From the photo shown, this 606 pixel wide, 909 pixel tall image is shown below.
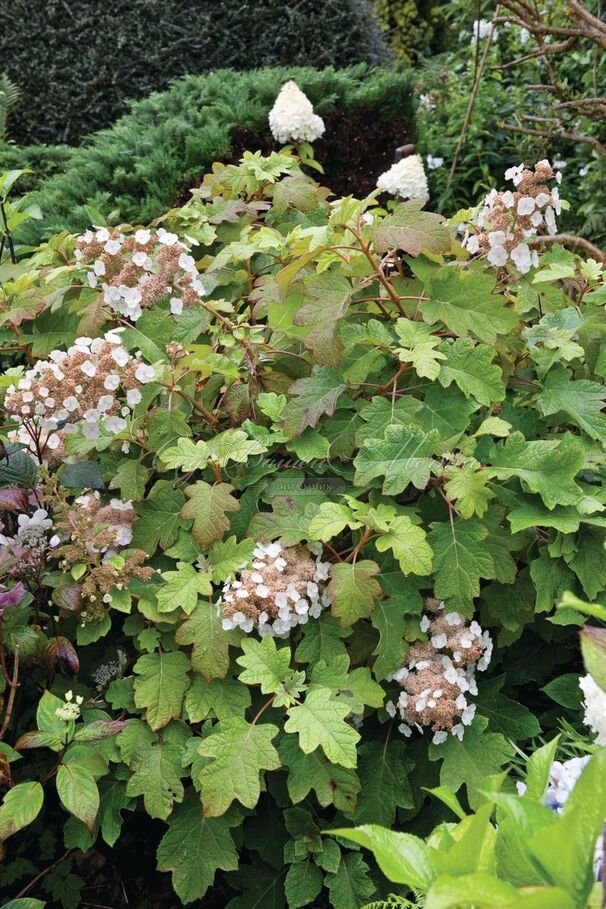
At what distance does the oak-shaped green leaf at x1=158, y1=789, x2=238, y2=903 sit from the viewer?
5.25 feet

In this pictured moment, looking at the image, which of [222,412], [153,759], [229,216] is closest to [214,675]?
[153,759]

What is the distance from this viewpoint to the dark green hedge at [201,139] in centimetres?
387

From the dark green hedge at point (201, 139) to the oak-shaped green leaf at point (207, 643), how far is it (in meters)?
2.15

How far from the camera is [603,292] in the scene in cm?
198

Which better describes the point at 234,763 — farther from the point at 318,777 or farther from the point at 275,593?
the point at 275,593

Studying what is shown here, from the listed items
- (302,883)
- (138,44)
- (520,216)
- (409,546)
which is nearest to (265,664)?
(409,546)

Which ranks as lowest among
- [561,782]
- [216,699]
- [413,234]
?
[216,699]

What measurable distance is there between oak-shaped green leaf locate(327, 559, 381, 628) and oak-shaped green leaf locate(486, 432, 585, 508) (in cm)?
31

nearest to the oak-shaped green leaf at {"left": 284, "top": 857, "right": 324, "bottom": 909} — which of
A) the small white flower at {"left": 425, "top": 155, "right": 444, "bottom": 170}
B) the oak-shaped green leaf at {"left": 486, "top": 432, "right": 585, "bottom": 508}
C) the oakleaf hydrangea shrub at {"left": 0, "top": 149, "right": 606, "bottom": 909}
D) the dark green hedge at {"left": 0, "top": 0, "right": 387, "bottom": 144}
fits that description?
the oakleaf hydrangea shrub at {"left": 0, "top": 149, "right": 606, "bottom": 909}

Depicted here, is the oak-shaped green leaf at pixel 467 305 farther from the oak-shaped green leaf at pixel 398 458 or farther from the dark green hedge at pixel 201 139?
the dark green hedge at pixel 201 139

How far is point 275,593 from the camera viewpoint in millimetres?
1538

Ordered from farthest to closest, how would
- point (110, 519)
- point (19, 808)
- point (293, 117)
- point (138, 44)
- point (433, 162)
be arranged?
point (138, 44)
point (433, 162)
point (293, 117)
point (110, 519)
point (19, 808)

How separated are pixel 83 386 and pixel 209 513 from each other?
341 mm

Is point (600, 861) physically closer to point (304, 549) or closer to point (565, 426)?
point (304, 549)
